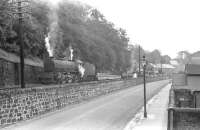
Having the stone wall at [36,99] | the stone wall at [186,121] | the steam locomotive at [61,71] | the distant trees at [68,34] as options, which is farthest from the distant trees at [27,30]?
the stone wall at [186,121]

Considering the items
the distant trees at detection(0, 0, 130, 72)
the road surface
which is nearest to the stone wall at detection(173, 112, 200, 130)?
the road surface

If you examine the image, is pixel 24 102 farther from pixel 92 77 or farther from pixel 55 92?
pixel 92 77

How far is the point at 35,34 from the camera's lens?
40.2m

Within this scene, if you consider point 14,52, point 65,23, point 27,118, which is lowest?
point 27,118

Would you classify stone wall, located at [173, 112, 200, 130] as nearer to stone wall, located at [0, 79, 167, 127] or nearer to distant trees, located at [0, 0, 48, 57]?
stone wall, located at [0, 79, 167, 127]

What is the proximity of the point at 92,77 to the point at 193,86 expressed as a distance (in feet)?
75.2

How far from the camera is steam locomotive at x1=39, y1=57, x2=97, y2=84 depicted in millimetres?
31328

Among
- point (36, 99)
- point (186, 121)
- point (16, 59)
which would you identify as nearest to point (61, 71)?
point (16, 59)

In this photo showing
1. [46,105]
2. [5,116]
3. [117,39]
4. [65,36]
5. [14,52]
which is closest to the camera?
[5,116]

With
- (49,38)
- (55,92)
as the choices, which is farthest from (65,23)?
(55,92)

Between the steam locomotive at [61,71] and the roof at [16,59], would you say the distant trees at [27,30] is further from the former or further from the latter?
the steam locomotive at [61,71]

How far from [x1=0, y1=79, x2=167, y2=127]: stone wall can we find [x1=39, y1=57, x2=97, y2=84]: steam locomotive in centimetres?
231

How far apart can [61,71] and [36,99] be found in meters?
11.2

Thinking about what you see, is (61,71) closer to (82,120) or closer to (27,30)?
(27,30)
